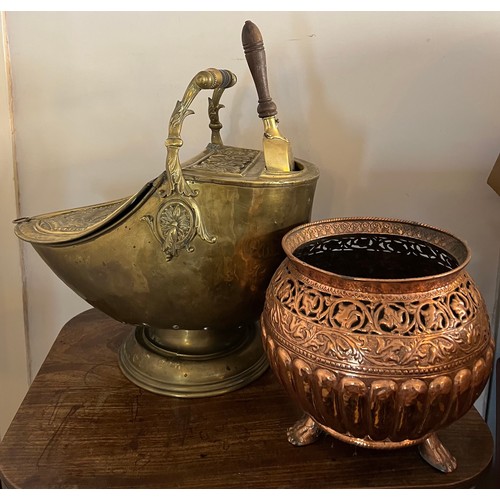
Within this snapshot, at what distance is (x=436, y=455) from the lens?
0.64 m

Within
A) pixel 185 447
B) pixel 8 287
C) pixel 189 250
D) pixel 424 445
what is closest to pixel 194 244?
pixel 189 250

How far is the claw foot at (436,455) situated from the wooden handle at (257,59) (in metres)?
0.43

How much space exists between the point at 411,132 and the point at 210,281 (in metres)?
0.46

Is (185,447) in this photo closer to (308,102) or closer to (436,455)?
(436,455)

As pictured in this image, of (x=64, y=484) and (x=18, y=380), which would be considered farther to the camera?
(x=18, y=380)

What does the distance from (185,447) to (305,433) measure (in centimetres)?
14

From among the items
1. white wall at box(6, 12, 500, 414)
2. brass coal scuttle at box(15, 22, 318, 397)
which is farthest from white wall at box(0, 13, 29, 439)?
brass coal scuttle at box(15, 22, 318, 397)

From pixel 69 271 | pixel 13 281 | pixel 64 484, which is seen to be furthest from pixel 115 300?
pixel 13 281

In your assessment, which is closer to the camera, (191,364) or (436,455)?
(436,455)

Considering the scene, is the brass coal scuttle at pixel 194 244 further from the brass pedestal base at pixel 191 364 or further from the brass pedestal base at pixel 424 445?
the brass pedestal base at pixel 424 445

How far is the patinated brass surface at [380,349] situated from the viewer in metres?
0.55
